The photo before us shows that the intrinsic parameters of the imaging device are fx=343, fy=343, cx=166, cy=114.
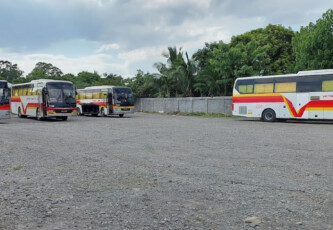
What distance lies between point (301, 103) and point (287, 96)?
1.07m

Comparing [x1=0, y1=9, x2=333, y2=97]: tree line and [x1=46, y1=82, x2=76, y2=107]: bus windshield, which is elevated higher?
[x1=0, y1=9, x2=333, y2=97]: tree line

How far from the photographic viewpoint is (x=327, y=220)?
429 cm

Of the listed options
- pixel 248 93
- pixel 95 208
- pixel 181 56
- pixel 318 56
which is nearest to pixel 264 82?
pixel 248 93

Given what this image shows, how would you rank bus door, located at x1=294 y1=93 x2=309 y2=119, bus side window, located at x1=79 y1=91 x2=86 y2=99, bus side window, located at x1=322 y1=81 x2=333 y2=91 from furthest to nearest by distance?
bus side window, located at x1=79 y1=91 x2=86 y2=99 → bus door, located at x1=294 y1=93 x2=309 y2=119 → bus side window, located at x1=322 y1=81 x2=333 y2=91

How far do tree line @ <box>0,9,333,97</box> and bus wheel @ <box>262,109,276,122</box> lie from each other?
6.25 m

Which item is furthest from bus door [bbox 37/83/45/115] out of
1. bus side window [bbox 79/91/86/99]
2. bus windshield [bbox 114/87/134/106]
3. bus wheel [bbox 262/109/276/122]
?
bus wheel [bbox 262/109/276/122]

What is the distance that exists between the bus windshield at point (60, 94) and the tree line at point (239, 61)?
1436 cm

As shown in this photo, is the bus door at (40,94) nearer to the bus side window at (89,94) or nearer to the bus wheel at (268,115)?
the bus side window at (89,94)

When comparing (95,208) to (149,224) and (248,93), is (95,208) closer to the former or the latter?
(149,224)

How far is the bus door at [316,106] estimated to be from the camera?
2126 cm

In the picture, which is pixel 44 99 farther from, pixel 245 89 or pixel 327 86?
pixel 327 86

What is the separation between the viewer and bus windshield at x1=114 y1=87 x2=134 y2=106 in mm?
30438

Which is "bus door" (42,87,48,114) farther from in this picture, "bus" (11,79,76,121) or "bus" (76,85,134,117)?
"bus" (76,85,134,117)

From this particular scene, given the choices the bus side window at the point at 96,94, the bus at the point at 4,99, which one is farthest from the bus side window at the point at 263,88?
the bus at the point at 4,99
